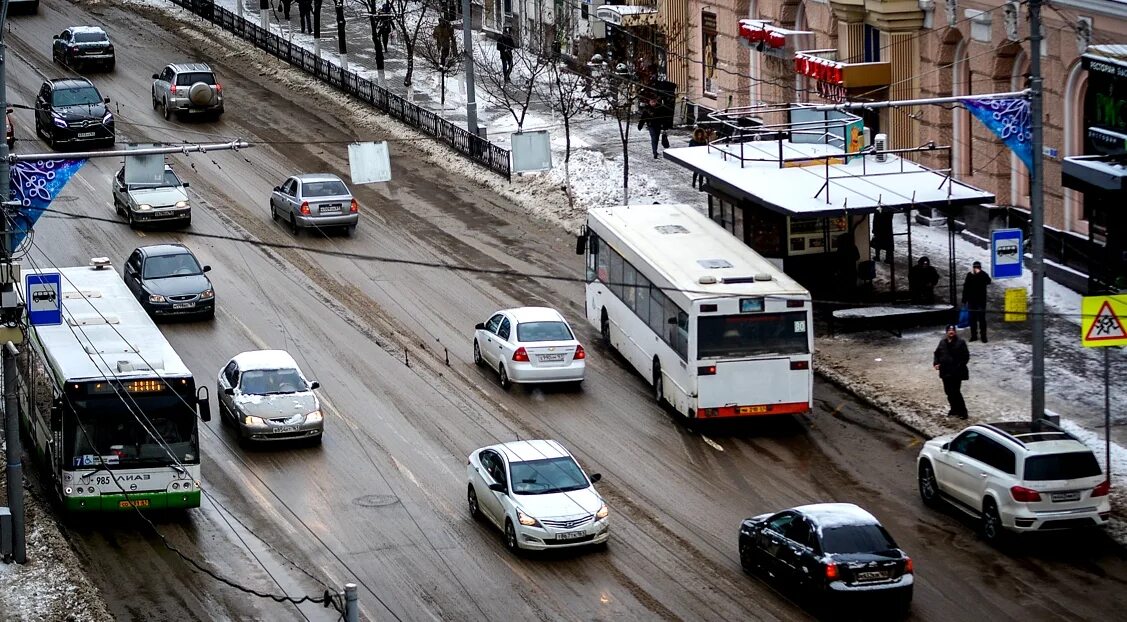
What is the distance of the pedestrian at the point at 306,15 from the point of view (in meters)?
71.6

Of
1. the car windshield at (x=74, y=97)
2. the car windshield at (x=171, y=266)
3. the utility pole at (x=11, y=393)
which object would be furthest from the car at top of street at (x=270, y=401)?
the car windshield at (x=74, y=97)

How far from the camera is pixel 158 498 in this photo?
2759 centimetres

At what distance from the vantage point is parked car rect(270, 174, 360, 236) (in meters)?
45.1

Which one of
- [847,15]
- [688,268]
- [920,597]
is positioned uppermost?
[847,15]

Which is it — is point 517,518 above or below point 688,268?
below

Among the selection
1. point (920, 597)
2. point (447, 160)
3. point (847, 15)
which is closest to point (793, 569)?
point (920, 597)

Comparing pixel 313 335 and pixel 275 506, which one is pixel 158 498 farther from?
pixel 313 335

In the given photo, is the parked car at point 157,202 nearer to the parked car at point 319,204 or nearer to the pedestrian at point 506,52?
the parked car at point 319,204

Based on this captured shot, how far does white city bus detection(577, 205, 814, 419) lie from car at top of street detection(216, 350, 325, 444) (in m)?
6.76

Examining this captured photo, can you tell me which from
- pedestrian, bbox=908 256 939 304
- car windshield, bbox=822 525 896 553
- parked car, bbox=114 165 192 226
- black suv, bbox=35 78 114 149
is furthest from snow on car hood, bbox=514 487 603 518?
black suv, bbox=35 78 114 149

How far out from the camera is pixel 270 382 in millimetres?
31797

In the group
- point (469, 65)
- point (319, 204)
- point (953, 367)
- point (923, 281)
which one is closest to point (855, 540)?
point (953, 367)

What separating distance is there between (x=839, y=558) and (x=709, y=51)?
127ft

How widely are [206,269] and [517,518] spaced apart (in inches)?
627
